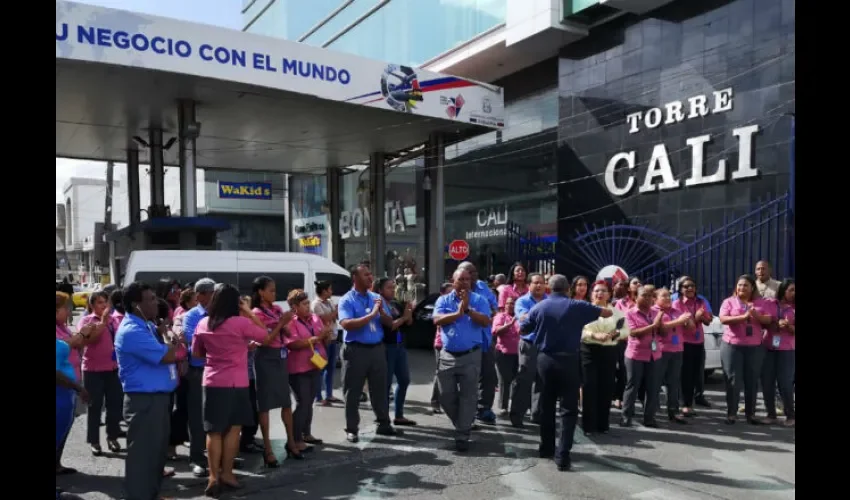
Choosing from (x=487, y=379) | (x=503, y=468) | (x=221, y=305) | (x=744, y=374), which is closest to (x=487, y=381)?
(x=487, y=379)

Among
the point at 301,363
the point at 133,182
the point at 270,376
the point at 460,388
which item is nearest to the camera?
the point at 270,376

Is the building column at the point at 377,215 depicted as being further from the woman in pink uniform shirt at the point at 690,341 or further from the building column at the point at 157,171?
the woman in pink uniform shirt at the point at 690,341

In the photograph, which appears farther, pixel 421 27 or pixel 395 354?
pixel 421 27

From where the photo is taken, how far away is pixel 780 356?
7070 millimetres

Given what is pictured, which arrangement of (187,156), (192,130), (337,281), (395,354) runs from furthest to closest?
(187,156) → (192,130) → (337,281) → (395,354)

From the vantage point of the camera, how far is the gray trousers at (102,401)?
19.6 feet

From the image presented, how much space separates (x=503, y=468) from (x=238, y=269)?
7.52m

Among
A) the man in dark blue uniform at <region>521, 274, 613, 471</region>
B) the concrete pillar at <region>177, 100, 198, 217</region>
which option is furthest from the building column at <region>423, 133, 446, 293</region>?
the man in dark blue uniform at <region>521, 274, 613, 471</region>

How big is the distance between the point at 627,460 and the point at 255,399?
3684 millimetres

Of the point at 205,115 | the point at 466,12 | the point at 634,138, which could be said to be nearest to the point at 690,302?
the point at 634,138

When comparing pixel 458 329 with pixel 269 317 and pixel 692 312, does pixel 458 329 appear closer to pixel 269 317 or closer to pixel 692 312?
pixel 269 317

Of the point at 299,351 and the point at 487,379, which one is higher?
the point at 299,351

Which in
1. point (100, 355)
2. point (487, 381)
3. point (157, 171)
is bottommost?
point (487, 381)

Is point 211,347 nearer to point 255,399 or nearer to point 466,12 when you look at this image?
point 255,399
